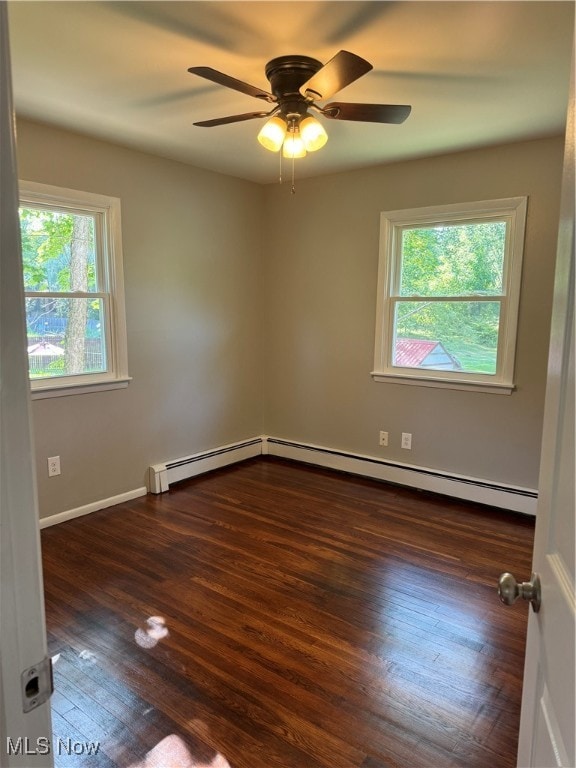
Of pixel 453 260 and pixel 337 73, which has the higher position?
pixel 337 73

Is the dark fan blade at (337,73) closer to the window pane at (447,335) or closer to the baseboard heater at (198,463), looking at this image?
the window pane at (447,335)

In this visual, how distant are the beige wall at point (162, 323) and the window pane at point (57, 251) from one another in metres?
0.23

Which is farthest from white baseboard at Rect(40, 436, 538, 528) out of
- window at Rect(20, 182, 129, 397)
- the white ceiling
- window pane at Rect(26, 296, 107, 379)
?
the white ceiling

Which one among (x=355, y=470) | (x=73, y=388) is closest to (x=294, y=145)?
(x=73, y=388)

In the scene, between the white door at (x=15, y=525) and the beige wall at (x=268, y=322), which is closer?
the white door at (x=15, y=525)

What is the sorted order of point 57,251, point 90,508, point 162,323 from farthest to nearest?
point 162,323 < point 90,508 < point 57,251

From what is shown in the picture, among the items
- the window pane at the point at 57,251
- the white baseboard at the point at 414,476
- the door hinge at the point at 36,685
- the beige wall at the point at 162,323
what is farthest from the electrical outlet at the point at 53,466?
the door hinge at the point at 36,685

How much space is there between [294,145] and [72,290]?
182 cm

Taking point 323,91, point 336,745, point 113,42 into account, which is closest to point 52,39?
point 113,42

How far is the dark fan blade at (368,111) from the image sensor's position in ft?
6.82

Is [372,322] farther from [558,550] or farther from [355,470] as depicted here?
[558,550]

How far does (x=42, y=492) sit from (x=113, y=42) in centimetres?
261

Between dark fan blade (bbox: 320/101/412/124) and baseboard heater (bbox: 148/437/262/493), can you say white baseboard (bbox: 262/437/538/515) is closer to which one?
baseboard heater (bbox: 148/437/262/493)

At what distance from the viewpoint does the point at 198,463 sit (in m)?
4.22
